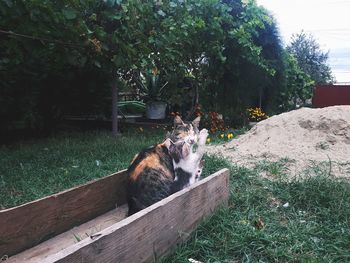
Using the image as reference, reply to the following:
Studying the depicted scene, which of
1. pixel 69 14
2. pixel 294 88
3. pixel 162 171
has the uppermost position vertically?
pixel 69 14

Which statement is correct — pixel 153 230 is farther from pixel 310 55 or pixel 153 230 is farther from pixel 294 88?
pixel 310 55

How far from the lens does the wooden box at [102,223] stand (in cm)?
157

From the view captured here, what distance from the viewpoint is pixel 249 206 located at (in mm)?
2895

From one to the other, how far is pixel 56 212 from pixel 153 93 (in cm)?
733

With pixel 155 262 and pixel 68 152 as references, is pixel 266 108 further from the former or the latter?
pixel 155 262

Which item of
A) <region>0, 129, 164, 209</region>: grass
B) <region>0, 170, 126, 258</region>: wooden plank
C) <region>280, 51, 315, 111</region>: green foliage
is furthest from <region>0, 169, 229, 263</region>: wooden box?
<region>280, 51, 315, 111</region>: green foliage

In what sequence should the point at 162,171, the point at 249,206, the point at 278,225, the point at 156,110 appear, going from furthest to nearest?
the point at 156,110
the point at 249,206
the point at 278,225
the point at 162,171

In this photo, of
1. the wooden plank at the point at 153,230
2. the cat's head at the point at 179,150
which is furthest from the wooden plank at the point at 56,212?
the wooden plank at the point at 153,230

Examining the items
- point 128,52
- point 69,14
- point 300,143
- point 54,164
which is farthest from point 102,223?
point 300,143

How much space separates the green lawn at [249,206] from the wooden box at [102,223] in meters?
0.15

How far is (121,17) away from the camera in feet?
13.8

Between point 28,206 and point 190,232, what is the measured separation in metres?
0.98

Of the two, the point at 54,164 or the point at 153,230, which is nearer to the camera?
the point at 153,230

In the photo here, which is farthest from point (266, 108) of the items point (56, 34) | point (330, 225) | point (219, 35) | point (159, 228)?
point (159, 228)
